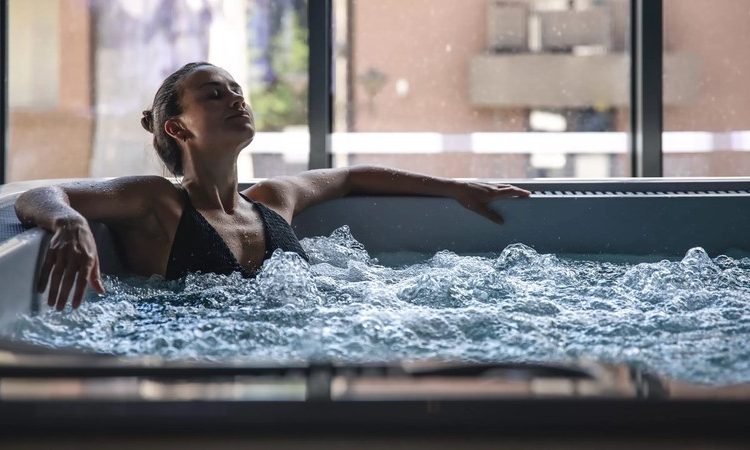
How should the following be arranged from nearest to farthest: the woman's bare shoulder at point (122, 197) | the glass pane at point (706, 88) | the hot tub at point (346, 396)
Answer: the hot tub at point (346, 396), the woman's bare shoulder at point (122, 197), the glass pane at point (706, 88)

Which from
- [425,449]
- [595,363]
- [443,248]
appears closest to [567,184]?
[443,248]

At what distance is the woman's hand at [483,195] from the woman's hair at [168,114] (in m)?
0.71

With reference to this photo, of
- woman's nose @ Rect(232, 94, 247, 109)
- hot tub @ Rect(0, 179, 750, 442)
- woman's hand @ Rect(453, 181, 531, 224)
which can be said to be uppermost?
woman's nose @ Rect(232, 94, 247, 109)

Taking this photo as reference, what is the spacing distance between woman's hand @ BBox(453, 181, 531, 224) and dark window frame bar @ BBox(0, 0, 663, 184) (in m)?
0.79

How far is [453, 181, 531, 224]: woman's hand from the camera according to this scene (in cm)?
236

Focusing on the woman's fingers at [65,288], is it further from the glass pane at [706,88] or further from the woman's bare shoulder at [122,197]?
the glass pane at [706,88]

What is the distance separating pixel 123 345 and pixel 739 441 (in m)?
0.84

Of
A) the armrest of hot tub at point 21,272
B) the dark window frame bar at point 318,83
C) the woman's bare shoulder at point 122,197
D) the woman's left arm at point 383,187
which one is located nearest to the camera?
the armrest of hot tub at point 21,272

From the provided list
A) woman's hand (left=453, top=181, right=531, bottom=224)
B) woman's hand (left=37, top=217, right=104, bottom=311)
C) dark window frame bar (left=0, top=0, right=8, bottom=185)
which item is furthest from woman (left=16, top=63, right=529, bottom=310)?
dark window frame bar (left=0, top=0, right=8, bottom=185)

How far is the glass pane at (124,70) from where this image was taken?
10.9ft

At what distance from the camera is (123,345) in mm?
1297

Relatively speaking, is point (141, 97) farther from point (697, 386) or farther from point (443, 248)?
point (697, 386)

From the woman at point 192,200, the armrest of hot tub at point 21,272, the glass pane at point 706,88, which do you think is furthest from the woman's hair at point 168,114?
the glass pane at point 706,88

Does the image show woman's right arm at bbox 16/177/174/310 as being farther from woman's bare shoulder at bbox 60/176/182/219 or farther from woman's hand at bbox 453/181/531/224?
woman's hand at bbox 453/181/531/224
